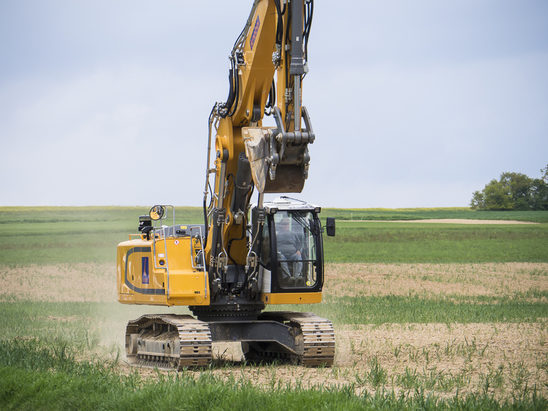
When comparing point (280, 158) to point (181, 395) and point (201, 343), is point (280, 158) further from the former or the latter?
point (201, 343)

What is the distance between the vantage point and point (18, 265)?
41469 millimetres

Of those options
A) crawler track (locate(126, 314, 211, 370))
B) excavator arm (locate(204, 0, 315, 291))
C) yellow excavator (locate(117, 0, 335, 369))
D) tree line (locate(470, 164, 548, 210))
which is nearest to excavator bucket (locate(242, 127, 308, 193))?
excavator arm (locate(204, 0, 315, 291))

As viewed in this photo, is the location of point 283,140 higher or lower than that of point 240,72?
lower

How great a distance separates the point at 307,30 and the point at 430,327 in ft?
31.9

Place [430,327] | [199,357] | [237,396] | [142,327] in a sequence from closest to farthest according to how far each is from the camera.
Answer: [237,396], [199,357], [142,327], [430,327]

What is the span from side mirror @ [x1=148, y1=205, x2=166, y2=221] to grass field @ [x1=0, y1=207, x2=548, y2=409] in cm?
259

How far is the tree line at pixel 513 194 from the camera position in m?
70.6

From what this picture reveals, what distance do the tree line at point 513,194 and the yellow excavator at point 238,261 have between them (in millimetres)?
57445

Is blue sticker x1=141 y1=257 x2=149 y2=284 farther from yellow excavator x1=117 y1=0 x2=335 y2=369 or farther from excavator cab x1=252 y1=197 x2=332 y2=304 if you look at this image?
excavator cab x1=252 y1=197 x2=332 y2=304

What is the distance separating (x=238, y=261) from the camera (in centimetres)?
1580

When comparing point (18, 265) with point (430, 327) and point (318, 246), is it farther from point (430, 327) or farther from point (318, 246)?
point (318, 246)

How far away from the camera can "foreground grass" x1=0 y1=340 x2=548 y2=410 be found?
10.3 meters

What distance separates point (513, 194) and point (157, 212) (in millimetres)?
60154

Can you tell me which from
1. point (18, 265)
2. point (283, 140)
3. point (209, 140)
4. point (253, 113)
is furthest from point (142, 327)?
point (18, 265)
